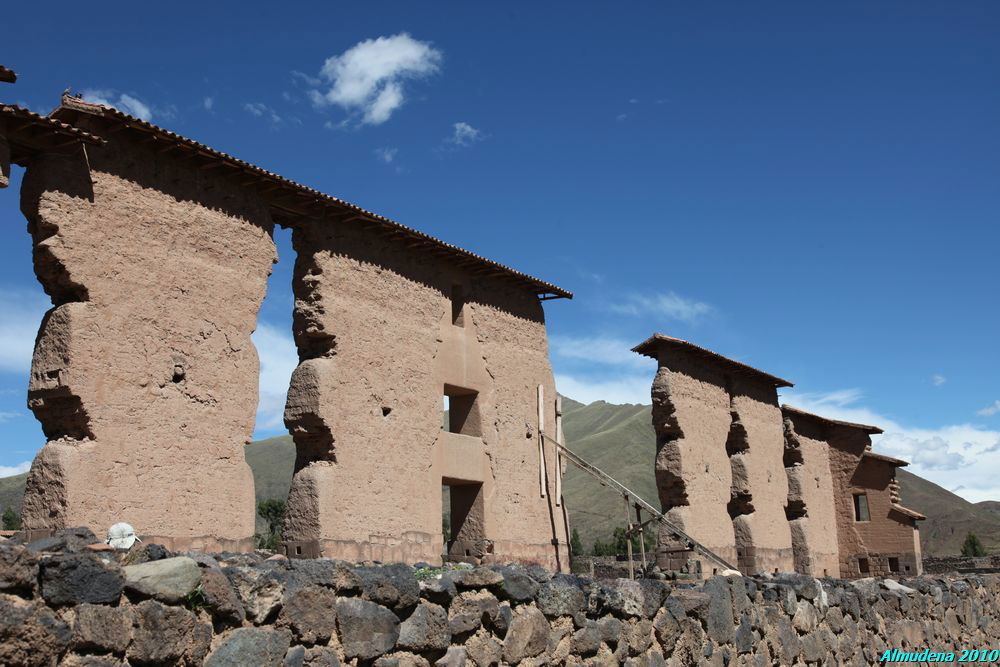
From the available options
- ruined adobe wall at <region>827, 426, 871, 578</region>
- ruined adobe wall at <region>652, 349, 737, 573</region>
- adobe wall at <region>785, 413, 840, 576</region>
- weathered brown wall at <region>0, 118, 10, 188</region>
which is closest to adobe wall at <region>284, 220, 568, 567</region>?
ruined adobe wall at <region>652, 349, 737, 573</region>

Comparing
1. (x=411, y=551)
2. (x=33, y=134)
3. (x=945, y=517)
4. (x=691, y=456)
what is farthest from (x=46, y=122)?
(x=945, y=517)

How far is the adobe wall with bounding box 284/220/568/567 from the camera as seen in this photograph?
45.9 feet

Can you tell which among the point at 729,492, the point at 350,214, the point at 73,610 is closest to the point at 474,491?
the point at 350,214

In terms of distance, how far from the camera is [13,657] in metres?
3.47

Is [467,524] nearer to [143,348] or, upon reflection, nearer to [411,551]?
[411,551]

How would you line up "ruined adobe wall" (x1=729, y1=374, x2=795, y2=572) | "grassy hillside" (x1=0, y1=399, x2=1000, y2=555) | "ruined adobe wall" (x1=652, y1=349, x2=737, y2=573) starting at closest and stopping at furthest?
"ruined adobe wall" (x1=652, y1=349, x2=737, y2=573) < "ruined adobe wall" (x1=729, y1=374, x2=795, y2=572) < "grassy hillside" (x1=0, y1=399, x2=1000, y2=555)

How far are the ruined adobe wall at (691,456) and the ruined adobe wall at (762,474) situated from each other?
0.87m

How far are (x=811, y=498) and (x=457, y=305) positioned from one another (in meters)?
14.6

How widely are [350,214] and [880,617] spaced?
9.80 m

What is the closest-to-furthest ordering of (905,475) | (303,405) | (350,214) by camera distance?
(303,405)
(350,214)
(905,475)

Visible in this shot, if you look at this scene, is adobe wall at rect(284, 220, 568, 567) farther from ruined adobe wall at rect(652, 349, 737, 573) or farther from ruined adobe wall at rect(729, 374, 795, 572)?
ruined adobe wall at rect(729, 374, 795, 572)

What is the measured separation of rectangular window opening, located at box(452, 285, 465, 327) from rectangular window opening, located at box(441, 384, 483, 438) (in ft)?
4.29

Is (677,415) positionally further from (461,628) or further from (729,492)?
(461,628)

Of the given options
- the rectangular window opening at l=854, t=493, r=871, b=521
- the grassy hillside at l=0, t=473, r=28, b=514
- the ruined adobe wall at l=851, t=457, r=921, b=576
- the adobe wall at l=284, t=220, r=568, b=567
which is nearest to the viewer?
the adobe wall at l=284, t=220, r=568, b=567
